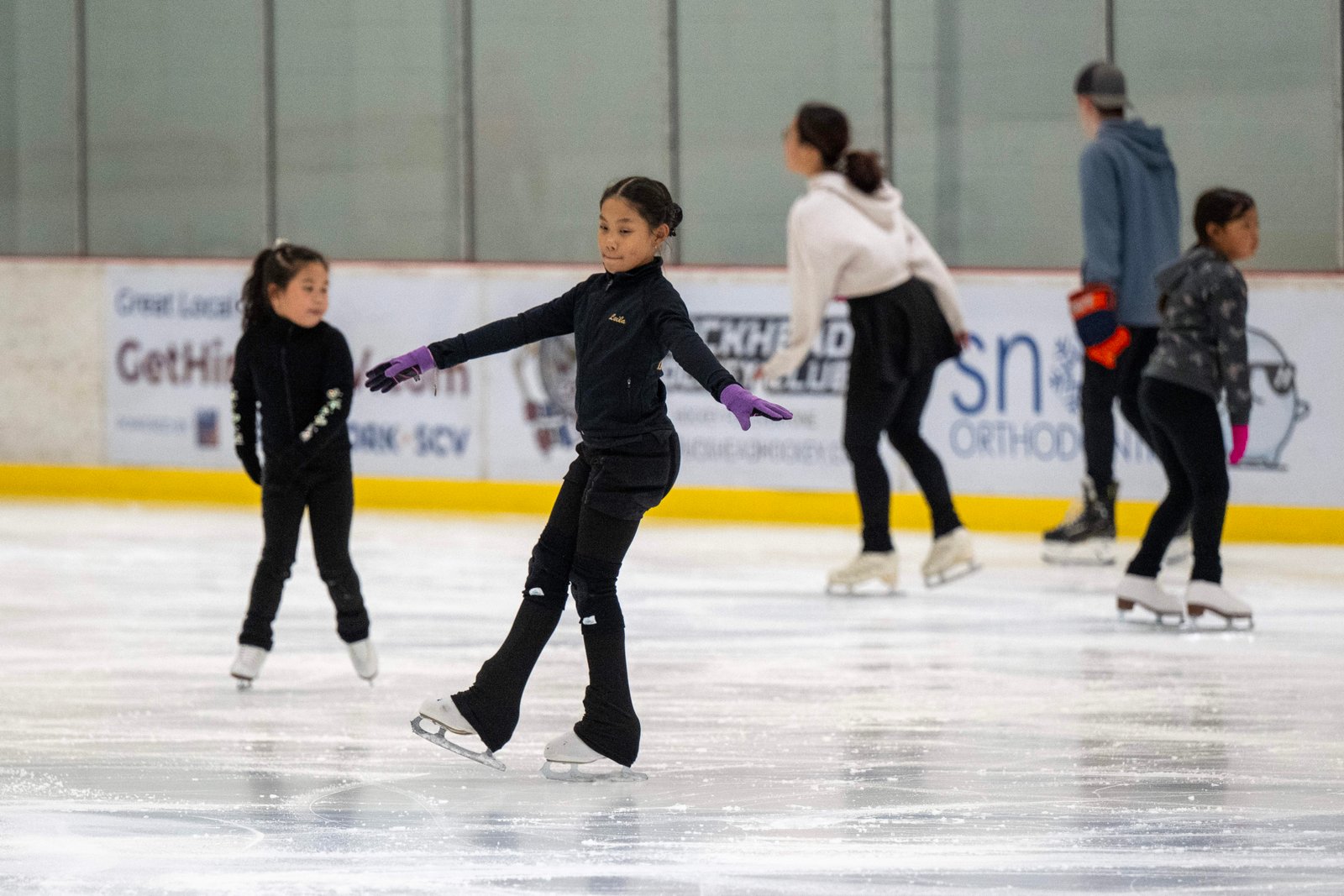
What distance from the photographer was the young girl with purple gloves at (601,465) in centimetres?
485

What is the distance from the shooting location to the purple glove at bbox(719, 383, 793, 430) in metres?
4.46

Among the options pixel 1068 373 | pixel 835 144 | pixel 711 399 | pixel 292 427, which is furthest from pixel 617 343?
pixel 711 399

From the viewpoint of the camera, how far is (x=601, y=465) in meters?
4.89

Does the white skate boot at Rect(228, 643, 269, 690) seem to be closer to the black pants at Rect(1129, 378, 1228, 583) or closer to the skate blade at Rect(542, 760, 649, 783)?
the skate blade at Rect(542, 760, 649, 783)

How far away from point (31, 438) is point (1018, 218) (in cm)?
523

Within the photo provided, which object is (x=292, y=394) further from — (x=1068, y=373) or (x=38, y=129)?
(x=38, y=129)

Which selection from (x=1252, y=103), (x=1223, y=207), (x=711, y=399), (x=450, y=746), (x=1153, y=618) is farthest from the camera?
(x=1252, y=103)

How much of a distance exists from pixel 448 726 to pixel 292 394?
147cm

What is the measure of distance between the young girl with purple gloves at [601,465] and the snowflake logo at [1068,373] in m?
5.47

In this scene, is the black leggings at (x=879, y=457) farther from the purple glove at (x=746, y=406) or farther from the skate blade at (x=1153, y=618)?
the purple glove at (x=746, y=406)

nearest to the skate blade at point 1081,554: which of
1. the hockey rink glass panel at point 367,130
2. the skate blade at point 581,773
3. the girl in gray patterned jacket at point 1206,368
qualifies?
the girl in gray patterned jacket at point 1206,368

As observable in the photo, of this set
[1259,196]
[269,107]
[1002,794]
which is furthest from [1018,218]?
[1002,794]

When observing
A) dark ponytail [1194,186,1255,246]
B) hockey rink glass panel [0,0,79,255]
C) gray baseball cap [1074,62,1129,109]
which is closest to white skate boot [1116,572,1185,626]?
dark ponytail [1194,186,1255,246]

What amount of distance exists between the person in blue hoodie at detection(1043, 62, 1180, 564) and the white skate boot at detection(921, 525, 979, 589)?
0.73m
